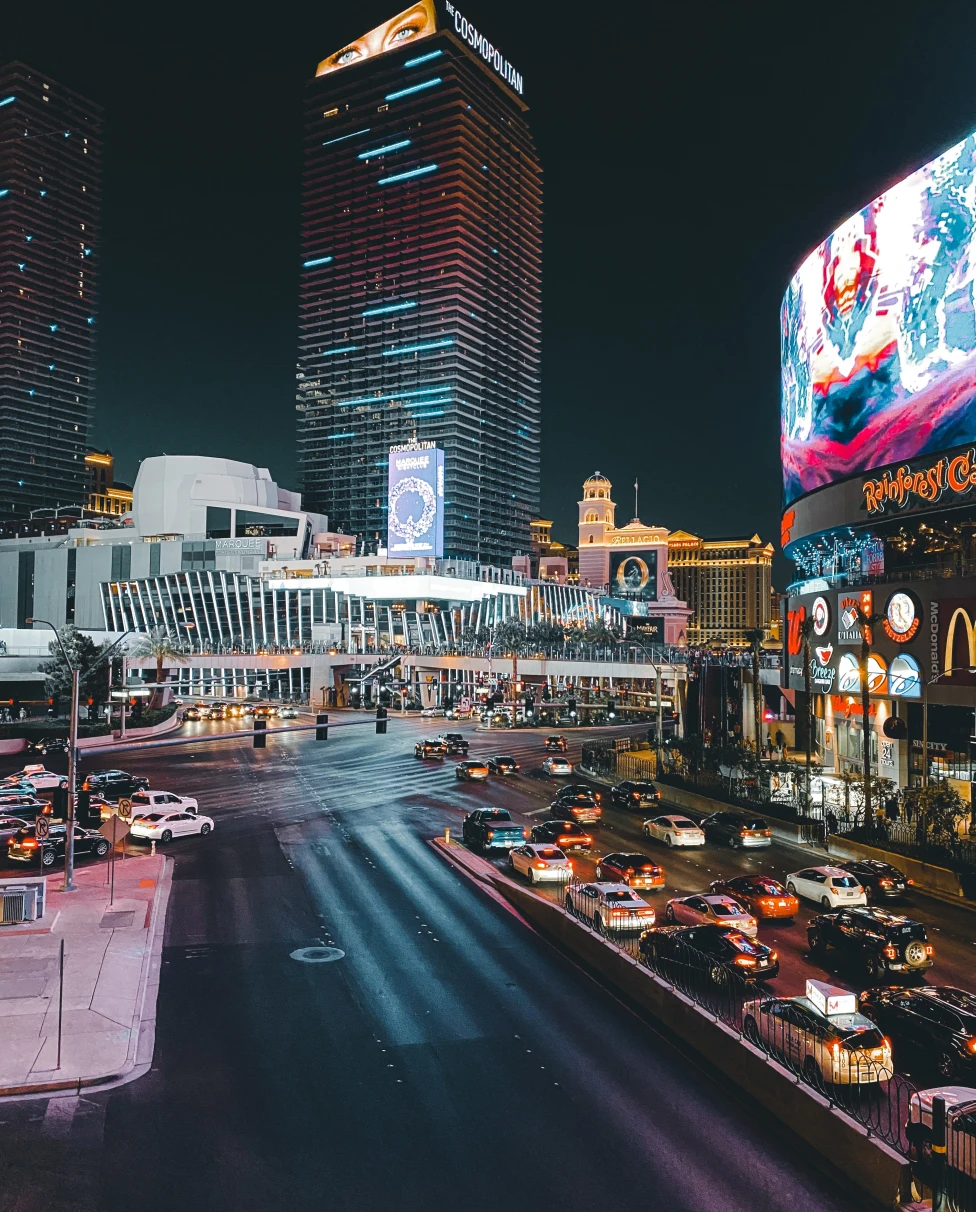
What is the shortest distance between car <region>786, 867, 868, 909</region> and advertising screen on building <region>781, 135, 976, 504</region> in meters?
20.3

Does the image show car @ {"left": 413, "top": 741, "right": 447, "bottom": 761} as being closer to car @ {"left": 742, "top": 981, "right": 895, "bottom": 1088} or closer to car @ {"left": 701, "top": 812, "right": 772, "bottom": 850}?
car @ {"left": 701, "top": 812, "right": 772, "bottom": 850}

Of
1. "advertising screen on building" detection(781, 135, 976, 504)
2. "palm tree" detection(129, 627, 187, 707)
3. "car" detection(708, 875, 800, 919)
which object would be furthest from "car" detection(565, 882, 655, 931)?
"palm tree" detection(129, 627, 187, 707)

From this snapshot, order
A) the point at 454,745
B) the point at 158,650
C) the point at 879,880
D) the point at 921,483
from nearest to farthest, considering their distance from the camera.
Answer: the point at 879,880 → the point at 921,483 → the point at 454,745 → the point at 158,650

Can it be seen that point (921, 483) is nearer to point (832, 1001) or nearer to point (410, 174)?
point (832, 1001)

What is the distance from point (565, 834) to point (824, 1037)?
19158 millimetres

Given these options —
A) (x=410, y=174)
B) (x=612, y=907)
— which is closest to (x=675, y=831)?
(x=612, y=907)

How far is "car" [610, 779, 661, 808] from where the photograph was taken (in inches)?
1688

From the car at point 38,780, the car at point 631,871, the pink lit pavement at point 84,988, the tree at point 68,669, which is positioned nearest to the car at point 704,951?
the car at point 631,871

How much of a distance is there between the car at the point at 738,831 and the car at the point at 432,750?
25873 millimetres

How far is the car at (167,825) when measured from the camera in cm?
3441

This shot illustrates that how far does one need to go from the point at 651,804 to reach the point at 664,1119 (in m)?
29.7

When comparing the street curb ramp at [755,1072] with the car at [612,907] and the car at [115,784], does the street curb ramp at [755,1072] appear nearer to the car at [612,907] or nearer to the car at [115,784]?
the car at [612,907]

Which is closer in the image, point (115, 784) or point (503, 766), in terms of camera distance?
point (115, 784)

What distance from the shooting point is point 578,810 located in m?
38.3
